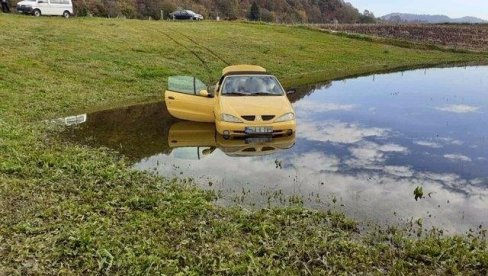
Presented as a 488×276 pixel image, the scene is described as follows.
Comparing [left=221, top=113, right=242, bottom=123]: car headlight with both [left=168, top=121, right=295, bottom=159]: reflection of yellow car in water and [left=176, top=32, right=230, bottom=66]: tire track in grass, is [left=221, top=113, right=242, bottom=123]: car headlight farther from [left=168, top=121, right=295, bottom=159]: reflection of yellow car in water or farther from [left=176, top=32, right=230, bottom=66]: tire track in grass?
[left=176, top=32, right=230, bottom=66]: tire track in grass

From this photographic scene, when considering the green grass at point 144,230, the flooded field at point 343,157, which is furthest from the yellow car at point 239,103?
the green grass at point 144,230

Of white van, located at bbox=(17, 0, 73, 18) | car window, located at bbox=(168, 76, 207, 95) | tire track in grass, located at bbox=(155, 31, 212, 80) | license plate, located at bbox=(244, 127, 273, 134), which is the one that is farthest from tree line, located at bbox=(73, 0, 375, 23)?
license plate, located at bbox=(244, 127, 273, 134)

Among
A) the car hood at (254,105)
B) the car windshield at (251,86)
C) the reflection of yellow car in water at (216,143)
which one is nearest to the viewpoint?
the reflection of yellow car in water at (216,143)

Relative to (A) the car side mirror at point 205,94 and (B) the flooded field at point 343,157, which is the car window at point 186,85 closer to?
(A) the car side mirror at point 205,94

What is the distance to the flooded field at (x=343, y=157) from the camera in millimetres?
8367

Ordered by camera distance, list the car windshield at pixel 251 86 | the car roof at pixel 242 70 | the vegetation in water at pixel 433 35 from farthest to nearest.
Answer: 1. the vegetation in water at pixel 433 35
2. the car roof at pixel 242 70
3. the car windshield at pixel 251 86

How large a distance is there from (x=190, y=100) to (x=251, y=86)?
2227mm

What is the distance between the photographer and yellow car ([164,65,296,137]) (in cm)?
1239

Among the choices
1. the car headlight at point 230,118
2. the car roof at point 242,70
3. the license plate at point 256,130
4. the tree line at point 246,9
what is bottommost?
the license plate at point 256,130

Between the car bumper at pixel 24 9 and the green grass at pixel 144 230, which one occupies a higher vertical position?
the car bumper at pixel 24 9

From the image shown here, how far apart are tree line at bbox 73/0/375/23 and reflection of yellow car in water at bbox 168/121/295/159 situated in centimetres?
6674

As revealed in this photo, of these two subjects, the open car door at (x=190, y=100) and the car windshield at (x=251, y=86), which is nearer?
the car windshield at (x=251, y=86)

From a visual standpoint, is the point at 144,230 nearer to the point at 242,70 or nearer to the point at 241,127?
the point at 241,127

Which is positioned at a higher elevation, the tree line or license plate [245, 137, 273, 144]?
the tree line
